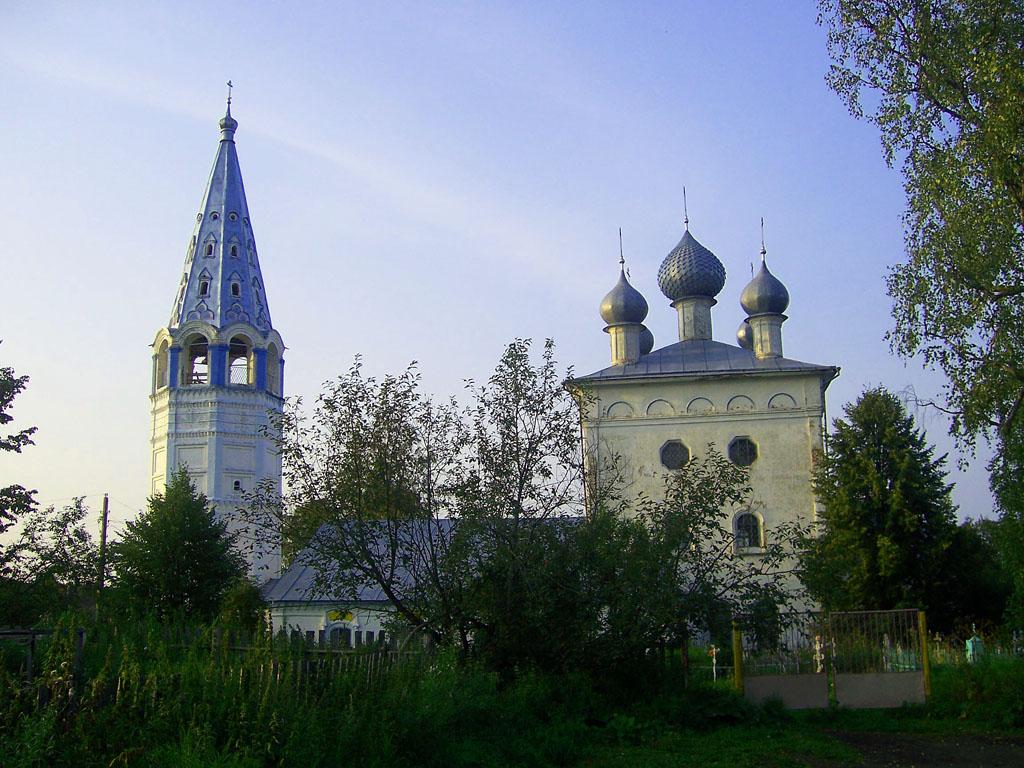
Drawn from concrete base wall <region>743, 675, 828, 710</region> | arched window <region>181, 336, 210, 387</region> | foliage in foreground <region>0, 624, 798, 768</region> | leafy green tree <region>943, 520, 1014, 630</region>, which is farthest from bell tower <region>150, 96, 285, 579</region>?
foliage in foreground <region>0, 624, 798, 768</region>

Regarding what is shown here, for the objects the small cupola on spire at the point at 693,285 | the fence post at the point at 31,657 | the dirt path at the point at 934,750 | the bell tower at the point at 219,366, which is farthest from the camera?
the bell tower at the point at 219,366

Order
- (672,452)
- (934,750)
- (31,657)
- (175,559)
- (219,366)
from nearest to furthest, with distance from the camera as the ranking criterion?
1. (31,657)
2. (934,750)
3. (175,559)
4. (672,452)
5. (219,366)

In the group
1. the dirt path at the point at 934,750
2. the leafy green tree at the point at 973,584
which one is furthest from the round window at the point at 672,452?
the dirt path at the point at 934,750

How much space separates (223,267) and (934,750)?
29.3 m

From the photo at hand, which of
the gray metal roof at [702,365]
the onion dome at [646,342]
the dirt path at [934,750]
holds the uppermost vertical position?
the onion dome at [646,342]

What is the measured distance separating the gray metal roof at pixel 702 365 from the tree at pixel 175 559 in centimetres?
992

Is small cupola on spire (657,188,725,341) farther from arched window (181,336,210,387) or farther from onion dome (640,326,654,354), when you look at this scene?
arched window (181,336,210,387)

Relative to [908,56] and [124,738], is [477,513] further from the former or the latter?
[908,56]

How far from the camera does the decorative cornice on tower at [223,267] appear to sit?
35250mm

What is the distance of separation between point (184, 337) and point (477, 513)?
2532cm

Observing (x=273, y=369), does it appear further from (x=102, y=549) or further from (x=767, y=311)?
(x=767, y=311)

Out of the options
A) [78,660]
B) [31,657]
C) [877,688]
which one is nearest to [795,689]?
[877,688]

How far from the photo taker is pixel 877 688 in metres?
13.8

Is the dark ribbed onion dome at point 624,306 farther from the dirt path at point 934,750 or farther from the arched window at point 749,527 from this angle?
the dirt path at point 934,750
